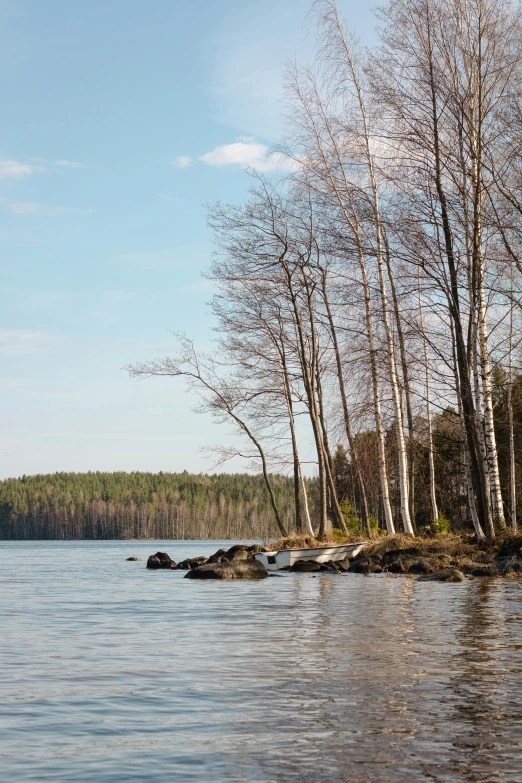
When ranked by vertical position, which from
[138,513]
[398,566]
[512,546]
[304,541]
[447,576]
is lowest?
[447,576]

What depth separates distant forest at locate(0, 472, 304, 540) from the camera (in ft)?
550

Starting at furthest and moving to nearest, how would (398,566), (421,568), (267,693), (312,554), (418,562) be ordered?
1. (312,554)
2. (398,566)
3. (418,562)
4. (421,568)
5. (267,693)

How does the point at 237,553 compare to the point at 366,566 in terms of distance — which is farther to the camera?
the point at 237,553

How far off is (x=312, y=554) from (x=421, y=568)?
5.07 m

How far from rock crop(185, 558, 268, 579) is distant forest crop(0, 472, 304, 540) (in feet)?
438

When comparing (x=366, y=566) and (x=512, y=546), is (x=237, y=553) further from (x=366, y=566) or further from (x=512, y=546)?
(x=512, y=546)

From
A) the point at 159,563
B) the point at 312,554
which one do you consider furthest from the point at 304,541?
the point at 159,563

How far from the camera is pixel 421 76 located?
18078mm

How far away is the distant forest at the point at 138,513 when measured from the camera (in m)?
168

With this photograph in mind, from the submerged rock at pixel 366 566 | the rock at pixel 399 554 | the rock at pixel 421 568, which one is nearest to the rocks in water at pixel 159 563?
the submerged rock at pixel 366 566

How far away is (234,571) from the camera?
23.7 metres

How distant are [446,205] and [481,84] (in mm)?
2599

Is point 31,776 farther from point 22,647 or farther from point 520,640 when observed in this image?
point 520,640

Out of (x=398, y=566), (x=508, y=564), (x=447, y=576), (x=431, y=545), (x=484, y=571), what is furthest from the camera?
(x=431, y=545)
